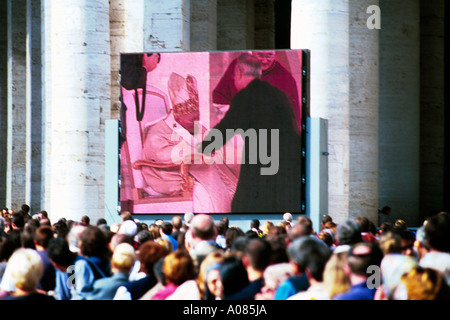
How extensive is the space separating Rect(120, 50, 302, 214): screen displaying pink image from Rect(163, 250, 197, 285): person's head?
1095 centimetres

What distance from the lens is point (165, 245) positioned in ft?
32.1

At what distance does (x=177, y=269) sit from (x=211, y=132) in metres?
11.3

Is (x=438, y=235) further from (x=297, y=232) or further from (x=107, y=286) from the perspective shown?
(x=107, y=286)

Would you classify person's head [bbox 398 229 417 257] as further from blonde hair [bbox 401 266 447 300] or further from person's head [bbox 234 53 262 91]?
person's head [bbox 234 53 262 91]

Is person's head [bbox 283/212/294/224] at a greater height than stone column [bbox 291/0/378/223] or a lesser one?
lesser

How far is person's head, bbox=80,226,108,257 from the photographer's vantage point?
9289 millimetres

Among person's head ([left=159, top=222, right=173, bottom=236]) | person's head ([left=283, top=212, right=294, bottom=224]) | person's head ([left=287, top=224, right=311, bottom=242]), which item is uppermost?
person's head ([left=287, top=224, right=311, bottom=242])

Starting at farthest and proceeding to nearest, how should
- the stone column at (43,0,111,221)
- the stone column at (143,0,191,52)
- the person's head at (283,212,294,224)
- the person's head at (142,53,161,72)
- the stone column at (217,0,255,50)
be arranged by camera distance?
1. the stone column at (217,0,255,50)
2. the stone column at (143,0,191,52)
3. the stone column at (43,0,111,221)
4. the person's head at (142,53,161,72)
5. the person's head at (283,212,294,224)

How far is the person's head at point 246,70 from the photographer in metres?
19.0

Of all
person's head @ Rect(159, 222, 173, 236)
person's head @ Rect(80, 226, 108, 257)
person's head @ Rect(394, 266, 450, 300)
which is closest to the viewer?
person's head @ Rect(394, 266, 450, 300)

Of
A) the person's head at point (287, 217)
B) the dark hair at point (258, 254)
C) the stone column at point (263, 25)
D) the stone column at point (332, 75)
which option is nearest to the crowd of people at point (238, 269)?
the dark hair at point (258, 254)

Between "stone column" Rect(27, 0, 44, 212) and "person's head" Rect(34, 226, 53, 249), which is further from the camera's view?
"stone column" Rect(27, 0, 44, 212)

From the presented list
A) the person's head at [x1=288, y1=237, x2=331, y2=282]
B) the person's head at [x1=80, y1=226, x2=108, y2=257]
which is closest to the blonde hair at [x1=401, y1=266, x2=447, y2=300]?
the person's head at [x1=288, y1=237, x2=331, y2=282]

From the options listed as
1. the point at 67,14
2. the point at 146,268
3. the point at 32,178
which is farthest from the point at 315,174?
the point at 32,178
